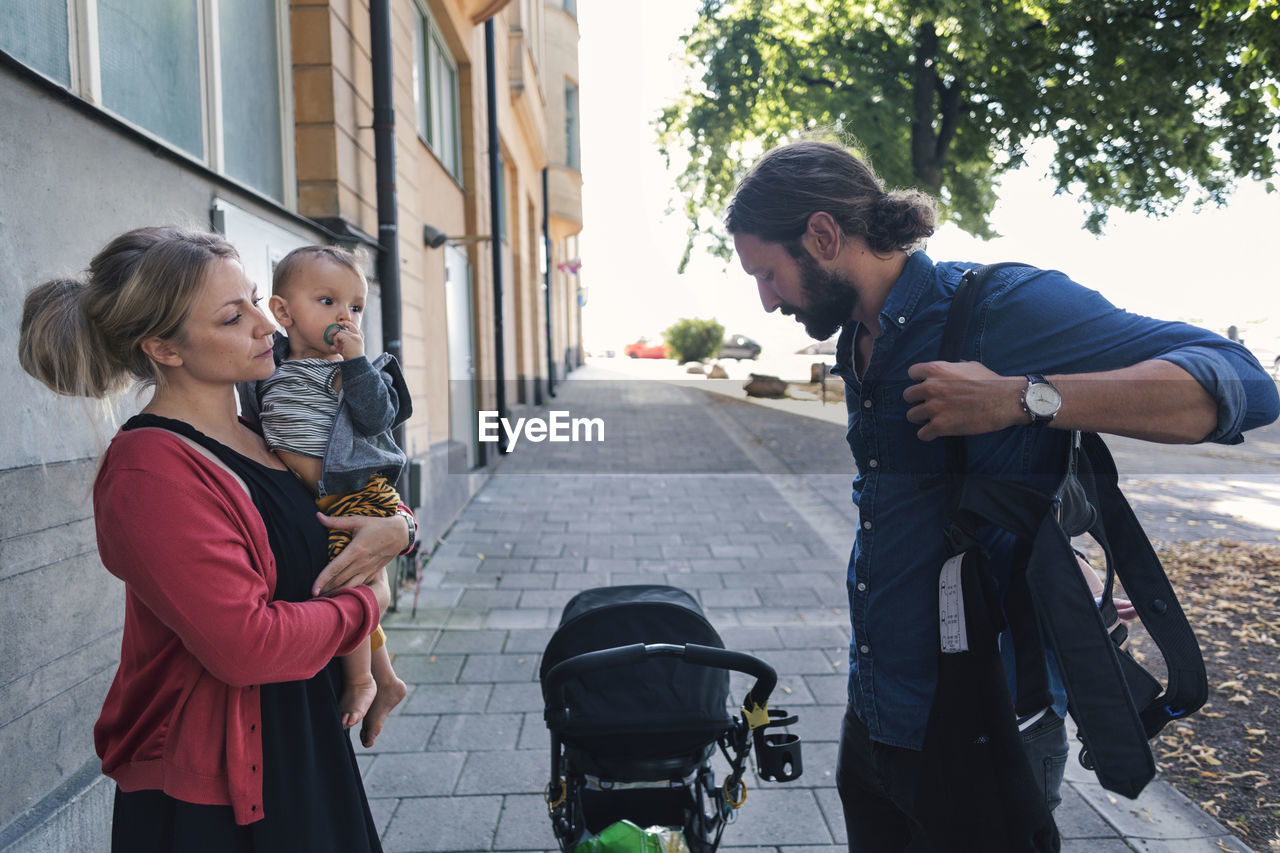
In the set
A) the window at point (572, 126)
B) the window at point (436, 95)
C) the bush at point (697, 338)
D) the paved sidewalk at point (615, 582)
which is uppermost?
the window at point (572, 126)

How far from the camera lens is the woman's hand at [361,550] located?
159 cm

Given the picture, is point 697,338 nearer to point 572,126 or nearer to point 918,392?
point 572,126

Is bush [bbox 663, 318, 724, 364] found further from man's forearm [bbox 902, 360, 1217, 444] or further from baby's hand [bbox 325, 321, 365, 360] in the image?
man's forearm [bbox 902, 360, 1217, 444]

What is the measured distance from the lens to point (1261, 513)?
8.69 meters

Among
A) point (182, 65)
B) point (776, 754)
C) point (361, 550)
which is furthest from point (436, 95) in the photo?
point (776, 754)

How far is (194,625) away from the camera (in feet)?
4.45

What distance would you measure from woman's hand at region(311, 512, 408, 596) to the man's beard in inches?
38.2

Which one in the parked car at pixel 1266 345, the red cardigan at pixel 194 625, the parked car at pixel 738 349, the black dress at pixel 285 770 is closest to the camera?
the red cardigan at pixel 194 625

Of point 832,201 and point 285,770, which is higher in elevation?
point 832,201

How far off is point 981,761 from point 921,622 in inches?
12.5

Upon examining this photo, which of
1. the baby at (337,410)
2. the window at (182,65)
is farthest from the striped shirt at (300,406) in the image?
the window at (182,65)

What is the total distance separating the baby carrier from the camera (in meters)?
1.58

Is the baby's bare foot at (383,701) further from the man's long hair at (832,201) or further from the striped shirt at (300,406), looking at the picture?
the man's long hair at (832,201)

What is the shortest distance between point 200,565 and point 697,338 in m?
40.3
